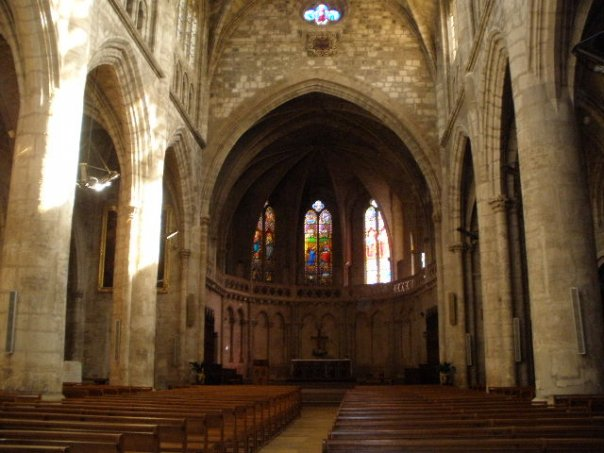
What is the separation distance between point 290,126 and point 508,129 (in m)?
14.9

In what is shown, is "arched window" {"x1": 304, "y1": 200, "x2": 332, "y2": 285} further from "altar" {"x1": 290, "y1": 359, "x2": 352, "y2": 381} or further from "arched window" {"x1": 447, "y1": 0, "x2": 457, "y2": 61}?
"arched window" {"x1": 447, "y1": 0, "x2": 457, "y2": 61}

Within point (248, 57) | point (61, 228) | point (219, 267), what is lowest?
point (61, 228)

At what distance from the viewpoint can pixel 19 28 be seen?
11844 mm

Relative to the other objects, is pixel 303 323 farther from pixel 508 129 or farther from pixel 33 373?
pixel 33 373

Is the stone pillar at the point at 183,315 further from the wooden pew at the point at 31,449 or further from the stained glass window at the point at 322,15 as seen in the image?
the wooden pew at the point at 31,449

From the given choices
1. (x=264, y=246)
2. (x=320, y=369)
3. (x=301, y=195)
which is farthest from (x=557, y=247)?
(x=264, y=246)

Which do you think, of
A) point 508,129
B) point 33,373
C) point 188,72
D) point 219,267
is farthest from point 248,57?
point 33,373

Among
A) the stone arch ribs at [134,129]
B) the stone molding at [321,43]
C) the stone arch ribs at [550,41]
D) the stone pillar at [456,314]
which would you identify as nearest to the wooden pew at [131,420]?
the stone arch ribs at [550,41]

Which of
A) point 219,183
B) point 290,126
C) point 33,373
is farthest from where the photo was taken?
point 290,126

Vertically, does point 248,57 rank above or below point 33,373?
above

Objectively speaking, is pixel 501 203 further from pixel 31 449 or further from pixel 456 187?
pixel 31 449

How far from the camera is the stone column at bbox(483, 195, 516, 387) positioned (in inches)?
581

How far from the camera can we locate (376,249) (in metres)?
35.6

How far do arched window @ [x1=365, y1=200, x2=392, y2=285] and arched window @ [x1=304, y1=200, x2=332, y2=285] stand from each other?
86.4 inches
